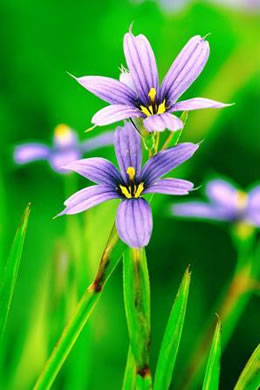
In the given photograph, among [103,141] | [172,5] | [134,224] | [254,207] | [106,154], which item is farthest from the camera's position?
[172,5]

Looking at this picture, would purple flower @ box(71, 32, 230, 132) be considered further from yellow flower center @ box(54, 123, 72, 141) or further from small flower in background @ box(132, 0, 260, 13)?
→ small flower in background @ box(132, 0, 260, 13)

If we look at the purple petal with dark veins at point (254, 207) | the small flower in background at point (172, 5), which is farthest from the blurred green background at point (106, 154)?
the purple petal with dark veins at point (254, 207)

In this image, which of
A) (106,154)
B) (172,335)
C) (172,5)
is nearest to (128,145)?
(172,335)

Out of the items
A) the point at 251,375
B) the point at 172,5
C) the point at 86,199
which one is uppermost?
the point at 172,5

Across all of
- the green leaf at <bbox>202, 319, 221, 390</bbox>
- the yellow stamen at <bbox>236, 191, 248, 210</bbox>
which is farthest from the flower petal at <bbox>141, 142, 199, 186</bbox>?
the yellow stamen at <bbox>236, 191, 248, 210</bbox>

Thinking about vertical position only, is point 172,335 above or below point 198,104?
below

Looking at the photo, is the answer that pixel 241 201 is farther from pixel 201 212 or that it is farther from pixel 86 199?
pixel 86 199

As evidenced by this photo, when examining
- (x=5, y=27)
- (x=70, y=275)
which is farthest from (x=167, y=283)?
(x=5, y=27)
